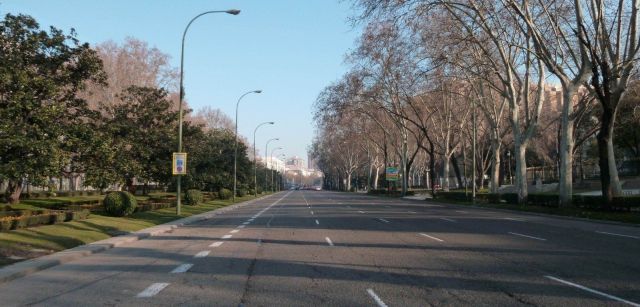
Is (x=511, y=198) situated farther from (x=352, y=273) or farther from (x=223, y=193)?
(x=352, y=273)

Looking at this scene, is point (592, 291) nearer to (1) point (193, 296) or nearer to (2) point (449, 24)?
(1) point (193, 296)

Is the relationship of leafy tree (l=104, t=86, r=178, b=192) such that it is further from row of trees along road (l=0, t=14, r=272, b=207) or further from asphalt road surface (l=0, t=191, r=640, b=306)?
asphalt road surface (l=0, t=191, r=640, b=306)

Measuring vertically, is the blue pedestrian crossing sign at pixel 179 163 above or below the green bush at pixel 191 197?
above

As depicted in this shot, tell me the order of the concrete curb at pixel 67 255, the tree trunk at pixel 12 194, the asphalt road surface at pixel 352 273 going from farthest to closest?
the tree trunk at pixel 12 194
the concrete curb at pixel 67 255
the asphalt road surface at pixel 352 273

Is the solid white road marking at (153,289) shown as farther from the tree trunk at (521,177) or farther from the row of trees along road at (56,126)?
the tree trunk at (521,177)

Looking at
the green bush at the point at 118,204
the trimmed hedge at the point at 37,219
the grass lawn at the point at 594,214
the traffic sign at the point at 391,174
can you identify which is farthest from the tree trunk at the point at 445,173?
the trimmed hedge at the point at 37,219

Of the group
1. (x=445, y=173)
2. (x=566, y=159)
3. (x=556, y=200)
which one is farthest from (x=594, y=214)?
(x=445, y=173)

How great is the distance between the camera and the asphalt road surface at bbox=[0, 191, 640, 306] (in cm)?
841

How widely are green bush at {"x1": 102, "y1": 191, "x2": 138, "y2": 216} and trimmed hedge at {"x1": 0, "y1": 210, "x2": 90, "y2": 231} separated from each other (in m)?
2.05

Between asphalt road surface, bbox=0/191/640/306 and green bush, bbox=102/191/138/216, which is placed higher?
green bush, bbox=102/191/138/216

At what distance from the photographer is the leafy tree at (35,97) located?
20.8 m

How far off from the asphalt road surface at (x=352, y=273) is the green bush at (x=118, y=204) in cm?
772

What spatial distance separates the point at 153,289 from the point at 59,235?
30.6 ft

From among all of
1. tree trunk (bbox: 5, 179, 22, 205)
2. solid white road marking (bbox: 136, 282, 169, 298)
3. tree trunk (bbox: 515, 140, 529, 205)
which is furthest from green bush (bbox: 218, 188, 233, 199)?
solid white road marking (bbox: 136, 282, 169, 298)
